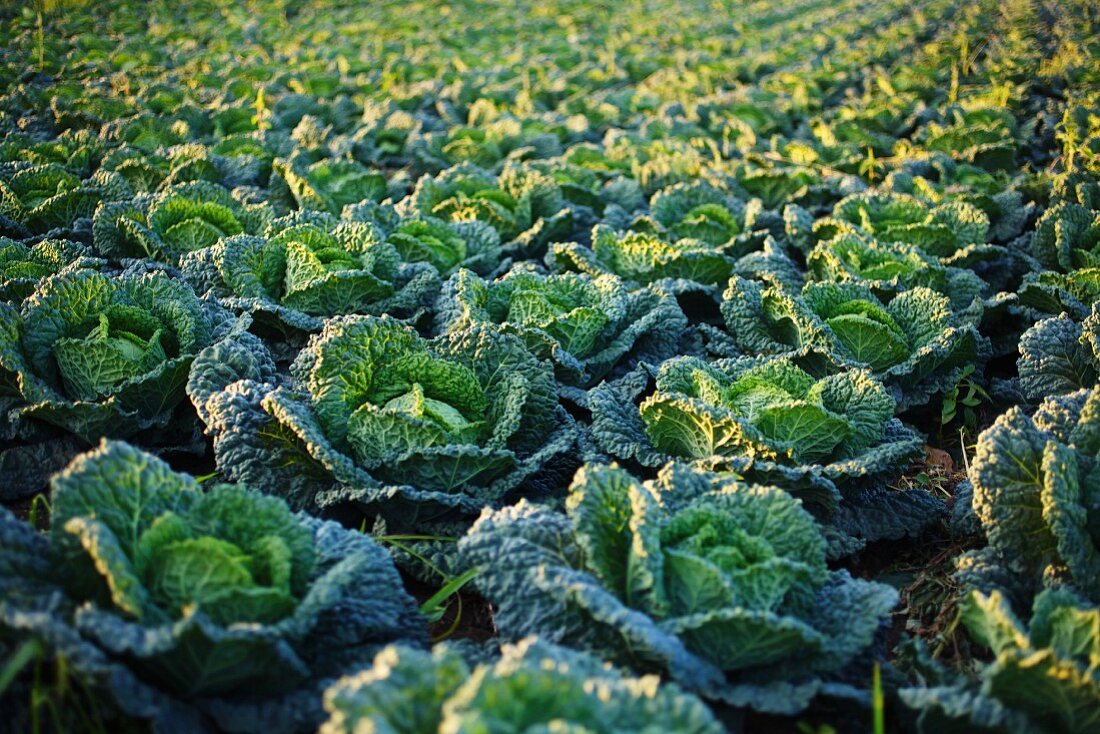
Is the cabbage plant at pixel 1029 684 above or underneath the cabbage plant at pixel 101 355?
underneath

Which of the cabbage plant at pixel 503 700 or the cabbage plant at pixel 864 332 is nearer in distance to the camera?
the cabbage plant at pixel 503 700

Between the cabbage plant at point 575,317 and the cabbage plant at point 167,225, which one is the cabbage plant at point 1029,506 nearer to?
the cabbage plant at point 575,317

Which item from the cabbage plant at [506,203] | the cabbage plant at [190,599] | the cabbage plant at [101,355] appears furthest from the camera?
the cabbage plant at [506,203]

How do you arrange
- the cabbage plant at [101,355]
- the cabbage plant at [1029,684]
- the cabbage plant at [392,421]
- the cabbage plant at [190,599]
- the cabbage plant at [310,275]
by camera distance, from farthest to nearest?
the cabbage plant at [310,275], the cabbage plant at [101,355], the cabbage plant at [392,421], the cabbage plant at [1029,684], the cabbage plant at [190,599]

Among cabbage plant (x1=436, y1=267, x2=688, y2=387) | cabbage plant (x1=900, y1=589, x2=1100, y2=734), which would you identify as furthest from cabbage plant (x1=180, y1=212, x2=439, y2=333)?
cabbage plant (x1=900, y1=589, x2=1100, y2=734)

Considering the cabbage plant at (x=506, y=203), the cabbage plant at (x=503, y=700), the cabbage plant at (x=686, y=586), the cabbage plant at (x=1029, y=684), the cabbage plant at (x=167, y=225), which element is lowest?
the cabbage plant at (x=1029, y=684)

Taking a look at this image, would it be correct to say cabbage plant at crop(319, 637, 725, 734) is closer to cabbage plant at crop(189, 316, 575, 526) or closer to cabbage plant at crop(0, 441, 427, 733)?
cabbage plant at crop(0, 441, 427, 733)

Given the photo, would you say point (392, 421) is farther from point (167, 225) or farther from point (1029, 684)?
point (167, 225)

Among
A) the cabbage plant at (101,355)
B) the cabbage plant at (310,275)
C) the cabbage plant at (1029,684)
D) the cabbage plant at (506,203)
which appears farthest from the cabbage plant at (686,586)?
the cabbage plant at (506,203)

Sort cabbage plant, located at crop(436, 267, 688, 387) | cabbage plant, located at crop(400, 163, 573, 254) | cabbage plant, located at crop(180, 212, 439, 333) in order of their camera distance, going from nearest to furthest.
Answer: cabbage plant, located at crop(436, 267, 688, 387) → cabbage plant, located at crop(180, 212, 439, 333) → cabbage plant, located at crop(400, 163, 573, 254)
